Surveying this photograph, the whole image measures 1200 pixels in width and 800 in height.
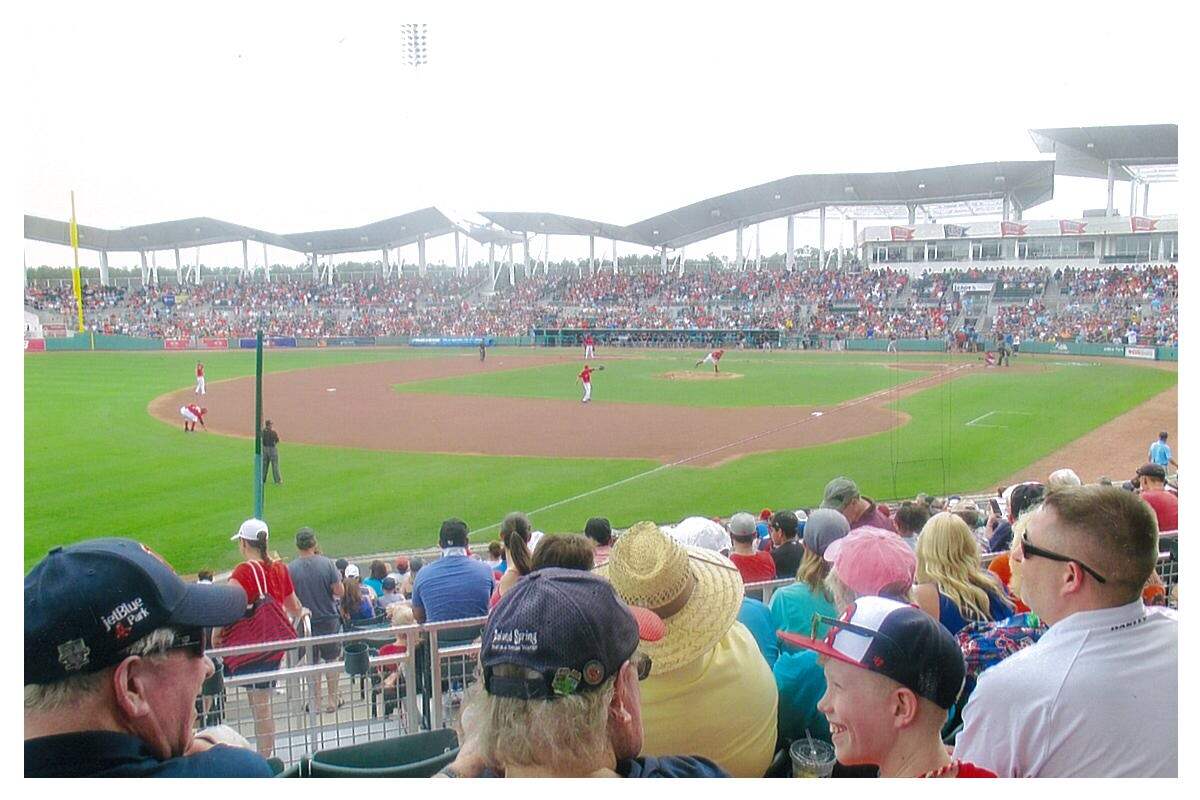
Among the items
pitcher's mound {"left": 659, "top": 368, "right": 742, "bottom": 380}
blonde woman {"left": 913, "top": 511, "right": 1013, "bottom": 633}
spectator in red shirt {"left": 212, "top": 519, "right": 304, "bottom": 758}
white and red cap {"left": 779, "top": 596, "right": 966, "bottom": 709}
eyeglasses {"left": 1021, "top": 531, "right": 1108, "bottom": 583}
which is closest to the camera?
white and red cap {"left": 779, "top": 596, "right": 966, "bottom": 709}

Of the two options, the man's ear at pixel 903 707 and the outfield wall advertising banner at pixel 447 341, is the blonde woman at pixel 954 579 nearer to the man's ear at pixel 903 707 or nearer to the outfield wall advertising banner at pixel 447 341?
the man's ear at pixel 903 707

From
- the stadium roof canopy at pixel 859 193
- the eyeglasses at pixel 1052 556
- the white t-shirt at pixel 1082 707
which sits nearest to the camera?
the white t-shirt at pixel 1082 707

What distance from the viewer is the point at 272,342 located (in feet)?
159

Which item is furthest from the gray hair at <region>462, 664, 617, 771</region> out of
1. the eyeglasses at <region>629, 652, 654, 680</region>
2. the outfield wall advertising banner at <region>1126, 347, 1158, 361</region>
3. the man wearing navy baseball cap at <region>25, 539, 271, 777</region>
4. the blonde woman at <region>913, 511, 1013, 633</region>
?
the outfield wall advertising banner at <region>1126, 347, 1158, 361</region>

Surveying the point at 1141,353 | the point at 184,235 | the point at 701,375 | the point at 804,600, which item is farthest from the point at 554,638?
the point at 184,235

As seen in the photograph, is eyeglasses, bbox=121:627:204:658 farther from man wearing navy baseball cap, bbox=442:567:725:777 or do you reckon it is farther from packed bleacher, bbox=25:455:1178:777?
man wearing navy baseball cap, bbox=442:567:725:777

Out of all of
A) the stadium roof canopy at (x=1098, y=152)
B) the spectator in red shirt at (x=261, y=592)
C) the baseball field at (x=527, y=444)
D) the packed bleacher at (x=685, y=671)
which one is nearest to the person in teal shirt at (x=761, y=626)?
the packed bleacher at (x=685, y=671)

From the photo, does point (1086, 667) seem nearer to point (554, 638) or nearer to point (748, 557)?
point (554, 638)

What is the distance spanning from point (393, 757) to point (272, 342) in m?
49.1

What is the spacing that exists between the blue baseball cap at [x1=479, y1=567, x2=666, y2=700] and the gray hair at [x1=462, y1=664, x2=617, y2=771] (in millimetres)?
19

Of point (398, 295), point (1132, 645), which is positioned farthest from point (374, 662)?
point (398, 295)

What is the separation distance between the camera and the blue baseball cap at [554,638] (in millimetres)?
1781

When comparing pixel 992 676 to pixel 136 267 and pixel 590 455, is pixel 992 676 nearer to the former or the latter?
pixel 590 455

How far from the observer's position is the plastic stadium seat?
2.61 metres
